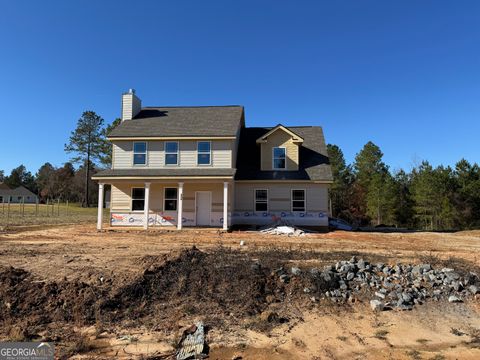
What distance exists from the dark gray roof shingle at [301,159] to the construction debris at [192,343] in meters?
15.4

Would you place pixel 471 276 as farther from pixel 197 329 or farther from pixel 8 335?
pixel 8 335

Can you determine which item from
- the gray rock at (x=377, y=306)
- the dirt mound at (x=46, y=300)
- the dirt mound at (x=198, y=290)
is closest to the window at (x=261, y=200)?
the dirt mound at (x=198, y=290)

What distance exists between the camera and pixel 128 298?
6.66 meters

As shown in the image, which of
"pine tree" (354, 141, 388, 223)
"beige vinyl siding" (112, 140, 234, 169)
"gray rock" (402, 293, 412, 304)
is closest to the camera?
"gray rock" (402, 293, 412, 304)

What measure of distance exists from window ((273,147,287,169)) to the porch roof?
11.9ft

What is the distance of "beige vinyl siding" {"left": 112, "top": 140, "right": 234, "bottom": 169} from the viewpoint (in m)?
19.8

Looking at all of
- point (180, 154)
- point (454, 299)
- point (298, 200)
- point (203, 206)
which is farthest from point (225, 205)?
point (454, 299)

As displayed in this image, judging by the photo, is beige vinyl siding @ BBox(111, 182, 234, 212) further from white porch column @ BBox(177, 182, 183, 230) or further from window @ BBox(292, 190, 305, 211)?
window @ BBox(292, 190, 305, 211)

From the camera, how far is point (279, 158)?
70.3 feet

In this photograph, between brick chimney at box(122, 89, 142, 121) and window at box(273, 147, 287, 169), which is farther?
brick chimney at box(122, 89, 142, 121)

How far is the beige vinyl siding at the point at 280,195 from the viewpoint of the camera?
20297 mm

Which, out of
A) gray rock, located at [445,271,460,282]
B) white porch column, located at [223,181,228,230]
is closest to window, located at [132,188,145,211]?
white porch column, located at [223,181,228,230]

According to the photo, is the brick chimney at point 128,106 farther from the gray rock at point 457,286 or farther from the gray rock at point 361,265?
the gray rock at point 457,286

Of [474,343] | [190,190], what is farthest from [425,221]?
[474,343]
